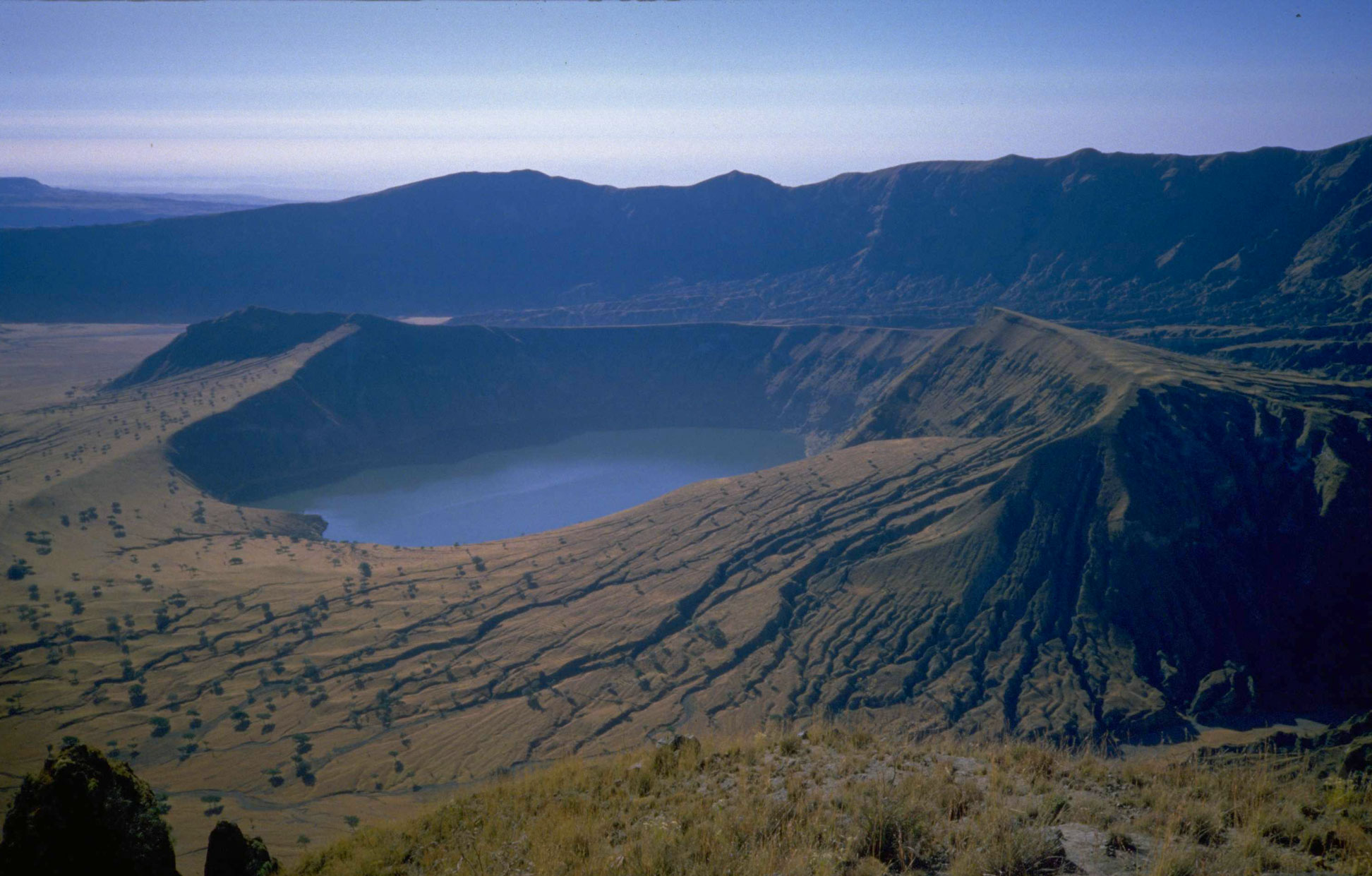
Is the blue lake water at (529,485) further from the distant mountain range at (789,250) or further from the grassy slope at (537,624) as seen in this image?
the distant mountain range at (789,250)

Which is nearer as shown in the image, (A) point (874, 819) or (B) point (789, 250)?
(A) point (874, 819)

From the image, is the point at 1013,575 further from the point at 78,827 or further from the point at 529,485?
the point at 529,485

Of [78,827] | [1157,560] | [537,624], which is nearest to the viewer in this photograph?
[78,827]

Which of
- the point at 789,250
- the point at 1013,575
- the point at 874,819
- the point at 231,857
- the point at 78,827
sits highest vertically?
the point at 789,250

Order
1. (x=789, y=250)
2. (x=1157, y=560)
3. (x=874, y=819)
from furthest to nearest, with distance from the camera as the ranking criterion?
1. (x=789, y=250)
2. (x=1157, y=560)
3. (x=874, y=819)

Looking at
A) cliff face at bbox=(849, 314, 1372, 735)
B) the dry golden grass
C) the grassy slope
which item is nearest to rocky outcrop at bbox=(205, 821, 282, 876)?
the dry golden grass

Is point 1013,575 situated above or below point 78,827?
below

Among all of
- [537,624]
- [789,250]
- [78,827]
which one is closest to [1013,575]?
[537,624]

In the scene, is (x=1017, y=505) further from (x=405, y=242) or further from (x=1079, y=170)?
(x=405, y=242)
